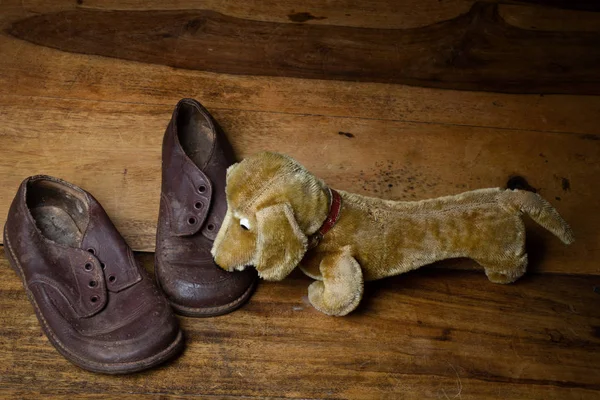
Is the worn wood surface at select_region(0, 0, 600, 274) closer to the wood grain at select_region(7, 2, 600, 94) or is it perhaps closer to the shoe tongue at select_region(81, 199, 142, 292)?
the wood grain at select_region(7, 2, 600, 94)

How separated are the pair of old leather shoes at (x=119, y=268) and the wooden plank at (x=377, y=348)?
0.04m

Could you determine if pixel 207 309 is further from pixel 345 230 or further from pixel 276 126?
pixel 276 126

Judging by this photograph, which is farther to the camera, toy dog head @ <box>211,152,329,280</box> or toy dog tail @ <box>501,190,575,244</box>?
toy dog tail @ <box>501,190,575,244</box>

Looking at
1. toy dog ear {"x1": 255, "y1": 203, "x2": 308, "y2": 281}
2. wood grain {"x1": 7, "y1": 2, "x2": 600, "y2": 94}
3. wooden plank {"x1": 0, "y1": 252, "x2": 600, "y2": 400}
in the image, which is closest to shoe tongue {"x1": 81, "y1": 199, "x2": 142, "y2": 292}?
wooden plank {"x1": 0, "y1": 252, "x2": 600, "y2": 400}

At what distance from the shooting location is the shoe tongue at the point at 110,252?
109cm

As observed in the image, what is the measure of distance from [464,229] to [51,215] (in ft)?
2.54

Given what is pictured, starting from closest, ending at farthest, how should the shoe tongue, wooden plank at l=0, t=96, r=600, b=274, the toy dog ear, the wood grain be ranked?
the toy dog ear → the shoe tongue → wooden plank at l=0, t=96, r=600, b=274 → the wood grain

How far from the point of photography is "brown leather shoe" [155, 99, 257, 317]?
1129 millimetres

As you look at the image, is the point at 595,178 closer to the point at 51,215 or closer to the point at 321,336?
the point at 321,336

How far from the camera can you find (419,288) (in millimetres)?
1234

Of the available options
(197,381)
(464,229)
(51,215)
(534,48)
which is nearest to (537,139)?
(534,48)

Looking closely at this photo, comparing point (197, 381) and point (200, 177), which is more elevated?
point (200, 177)

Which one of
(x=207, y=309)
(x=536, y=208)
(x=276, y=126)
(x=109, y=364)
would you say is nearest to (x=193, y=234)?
(x=207, y=309)

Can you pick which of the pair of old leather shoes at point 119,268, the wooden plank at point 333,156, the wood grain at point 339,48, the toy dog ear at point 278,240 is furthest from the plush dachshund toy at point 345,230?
the wood grain at point 339,48
